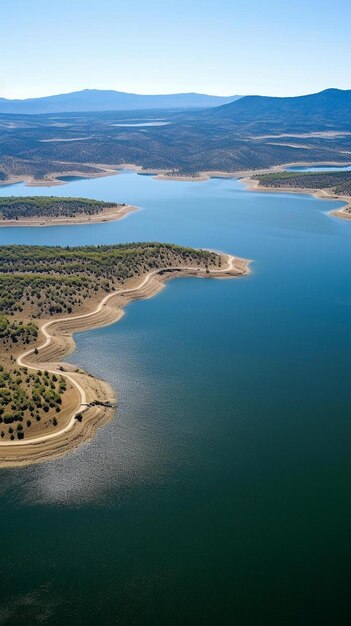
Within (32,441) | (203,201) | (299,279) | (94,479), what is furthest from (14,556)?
(203,201)

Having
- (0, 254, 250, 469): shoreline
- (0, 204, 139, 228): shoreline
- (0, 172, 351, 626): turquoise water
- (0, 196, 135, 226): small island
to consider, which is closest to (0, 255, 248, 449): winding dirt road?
(0, 254, 250, 469): shoreline

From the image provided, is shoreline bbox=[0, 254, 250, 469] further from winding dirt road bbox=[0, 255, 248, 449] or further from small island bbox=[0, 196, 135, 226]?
small island bbox=[0, 196, 135, 226]

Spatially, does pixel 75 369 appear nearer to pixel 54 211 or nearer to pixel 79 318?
pixel 79 318

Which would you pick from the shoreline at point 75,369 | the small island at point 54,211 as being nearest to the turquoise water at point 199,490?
the shoreline at point 75,369

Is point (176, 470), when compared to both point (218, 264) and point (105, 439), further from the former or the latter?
point (218, 264)

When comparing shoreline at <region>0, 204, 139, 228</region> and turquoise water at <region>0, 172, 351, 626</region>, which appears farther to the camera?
shoreline at <region>0, 204, 139, 228</region>
